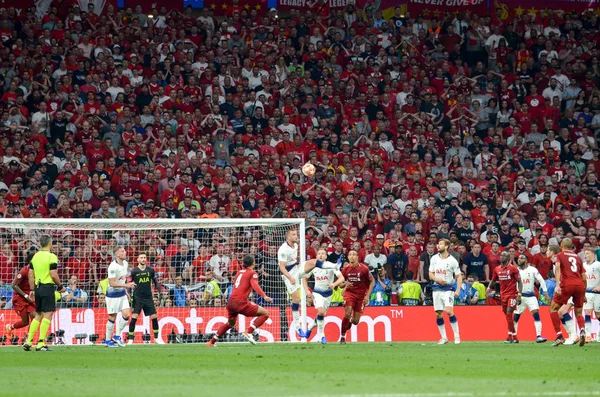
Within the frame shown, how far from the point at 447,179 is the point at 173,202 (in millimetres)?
8520

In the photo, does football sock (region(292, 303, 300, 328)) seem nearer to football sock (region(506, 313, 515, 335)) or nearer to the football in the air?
football sock (region(506, 313, 515, 335))

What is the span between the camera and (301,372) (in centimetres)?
1489

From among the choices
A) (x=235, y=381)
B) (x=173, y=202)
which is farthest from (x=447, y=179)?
(x=235, y=381)

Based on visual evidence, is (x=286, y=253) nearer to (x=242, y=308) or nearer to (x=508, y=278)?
(x=242, y=308)

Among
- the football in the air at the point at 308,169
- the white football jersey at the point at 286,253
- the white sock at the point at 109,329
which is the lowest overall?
the white sock at the point at 109,329

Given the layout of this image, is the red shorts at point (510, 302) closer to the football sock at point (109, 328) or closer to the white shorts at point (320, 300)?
the white shorts at point (320, 300)

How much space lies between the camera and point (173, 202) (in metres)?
28.2

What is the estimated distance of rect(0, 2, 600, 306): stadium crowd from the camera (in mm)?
27203

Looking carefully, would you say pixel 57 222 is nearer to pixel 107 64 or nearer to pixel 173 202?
pixel 173 202

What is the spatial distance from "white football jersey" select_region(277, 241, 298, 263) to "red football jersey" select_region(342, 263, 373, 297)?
5.38 feet

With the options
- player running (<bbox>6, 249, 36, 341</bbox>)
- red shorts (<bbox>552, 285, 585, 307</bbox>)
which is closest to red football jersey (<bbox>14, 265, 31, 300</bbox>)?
player running (<bbox>6, 249, 36, 341</bbox>)

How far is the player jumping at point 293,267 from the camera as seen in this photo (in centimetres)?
2347

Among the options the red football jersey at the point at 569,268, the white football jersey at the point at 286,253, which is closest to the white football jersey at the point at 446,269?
the red football jersey at the point at 569,268

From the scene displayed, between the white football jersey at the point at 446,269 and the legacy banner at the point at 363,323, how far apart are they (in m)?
3.66
